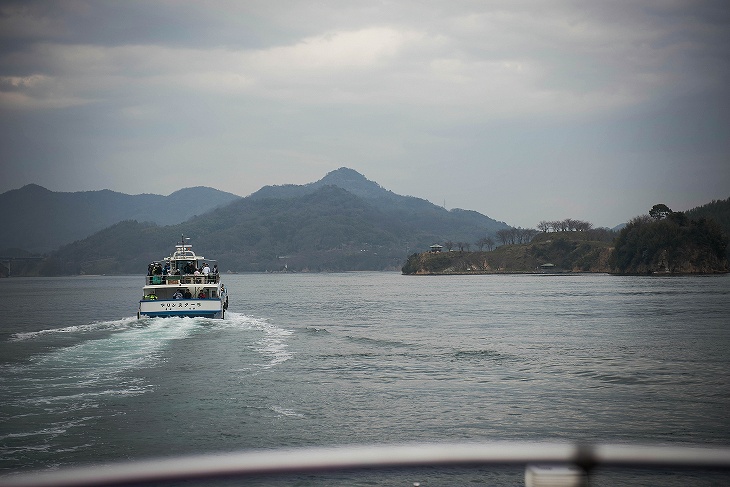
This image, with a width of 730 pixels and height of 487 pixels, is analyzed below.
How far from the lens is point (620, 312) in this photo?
64.1m

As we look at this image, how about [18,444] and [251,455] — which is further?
[18,444]

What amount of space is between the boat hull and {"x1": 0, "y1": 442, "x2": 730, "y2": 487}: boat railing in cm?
5248

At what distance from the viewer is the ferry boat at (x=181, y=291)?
54062mm

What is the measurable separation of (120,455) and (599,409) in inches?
520

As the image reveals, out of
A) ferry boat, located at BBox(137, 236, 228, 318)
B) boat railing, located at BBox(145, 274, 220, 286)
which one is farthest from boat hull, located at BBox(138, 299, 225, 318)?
boat railing, located at BBox(145, 274, 220, 286)

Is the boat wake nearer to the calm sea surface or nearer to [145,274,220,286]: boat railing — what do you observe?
the calm sea surface

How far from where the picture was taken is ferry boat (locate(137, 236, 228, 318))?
54.1 metres

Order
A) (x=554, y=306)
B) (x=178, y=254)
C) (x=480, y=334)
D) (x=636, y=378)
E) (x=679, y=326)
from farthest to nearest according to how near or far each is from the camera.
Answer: (x=554, y=306) < (x=178, y=254) < (x=679, y=326) < (x=480, y=334) < (x=636, y=378)

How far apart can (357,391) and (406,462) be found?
808 inches

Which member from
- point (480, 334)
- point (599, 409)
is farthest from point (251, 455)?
point (480, 334)

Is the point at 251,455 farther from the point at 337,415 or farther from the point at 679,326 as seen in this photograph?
the point at 679,326

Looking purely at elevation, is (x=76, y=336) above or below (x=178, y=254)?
below

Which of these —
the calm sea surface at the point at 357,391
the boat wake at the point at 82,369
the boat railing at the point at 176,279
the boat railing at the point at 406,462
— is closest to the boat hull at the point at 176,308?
the boat wake at the point at 82,369

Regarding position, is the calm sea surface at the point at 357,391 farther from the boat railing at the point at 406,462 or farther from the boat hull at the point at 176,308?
the boat railing at the point at 406,462
